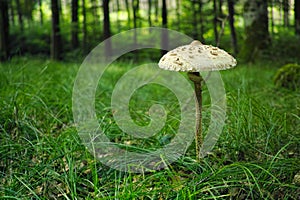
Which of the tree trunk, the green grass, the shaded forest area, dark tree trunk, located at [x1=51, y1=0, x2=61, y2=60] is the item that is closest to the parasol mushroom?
the green grass

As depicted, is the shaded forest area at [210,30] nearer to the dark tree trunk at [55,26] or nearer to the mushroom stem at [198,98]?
the dark tree trunk at [55,26]

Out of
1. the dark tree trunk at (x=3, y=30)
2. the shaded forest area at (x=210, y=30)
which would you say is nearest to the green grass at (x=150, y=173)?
the shaded forest area at (x=210, y=30)

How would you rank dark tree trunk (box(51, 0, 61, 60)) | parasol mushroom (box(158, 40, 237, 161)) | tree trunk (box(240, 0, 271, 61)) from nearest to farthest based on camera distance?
parasol mushroom (box(158, 40, 237, 161)), tree trunk (box(240, 0, 271, 61)), dark tree trunk (box(51, 0, 61, 60))

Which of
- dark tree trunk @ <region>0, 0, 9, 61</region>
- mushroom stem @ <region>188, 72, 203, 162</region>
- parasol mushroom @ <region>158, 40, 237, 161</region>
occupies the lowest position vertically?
mushroom stem @ <region>188, 72, 203, 162</region>

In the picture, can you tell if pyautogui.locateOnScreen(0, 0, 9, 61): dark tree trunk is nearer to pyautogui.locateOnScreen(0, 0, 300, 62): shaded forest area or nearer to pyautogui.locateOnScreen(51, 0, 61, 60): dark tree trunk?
pyautogui.locateOnScreen(0, 0, 300, 62): shaded forest area

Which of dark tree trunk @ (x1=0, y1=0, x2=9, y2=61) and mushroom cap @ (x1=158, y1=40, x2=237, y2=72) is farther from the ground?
dark tree trunk @ (x1=0, y1=0, x2=9, y2=61)

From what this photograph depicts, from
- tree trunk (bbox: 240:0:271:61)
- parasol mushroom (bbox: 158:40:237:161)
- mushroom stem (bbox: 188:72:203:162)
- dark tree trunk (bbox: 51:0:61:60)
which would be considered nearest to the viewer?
parasol mushroom (bbox: 158:40:237:161)

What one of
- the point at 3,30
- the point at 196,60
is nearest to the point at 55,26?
the point at 3,30
